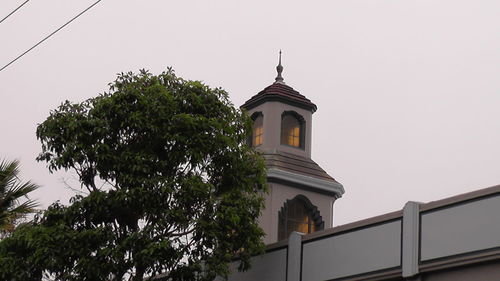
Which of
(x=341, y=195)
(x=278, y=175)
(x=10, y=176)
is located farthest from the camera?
(x=341, y=195)

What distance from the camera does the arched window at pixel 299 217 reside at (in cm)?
2686

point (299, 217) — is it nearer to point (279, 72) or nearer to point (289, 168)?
point (289, 168)

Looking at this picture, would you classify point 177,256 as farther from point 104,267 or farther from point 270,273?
point 270,273

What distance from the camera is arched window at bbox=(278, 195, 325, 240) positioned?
88.1 feet

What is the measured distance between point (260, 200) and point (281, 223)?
6.02 metres

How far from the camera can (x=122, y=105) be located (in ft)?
65.7

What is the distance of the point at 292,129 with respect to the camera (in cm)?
2842

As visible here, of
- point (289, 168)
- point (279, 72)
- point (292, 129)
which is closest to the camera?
point (289, 168)

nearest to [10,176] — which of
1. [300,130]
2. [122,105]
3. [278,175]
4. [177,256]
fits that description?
[122,105]

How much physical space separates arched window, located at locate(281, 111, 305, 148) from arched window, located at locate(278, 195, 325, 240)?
76.6 inches

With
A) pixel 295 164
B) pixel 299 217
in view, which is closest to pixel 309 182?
pixel 295 164

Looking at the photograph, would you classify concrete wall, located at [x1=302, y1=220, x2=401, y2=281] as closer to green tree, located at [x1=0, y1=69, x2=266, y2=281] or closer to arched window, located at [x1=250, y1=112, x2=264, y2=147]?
green tree, located at [x1=0, y1=69, x2=266, y2=281]

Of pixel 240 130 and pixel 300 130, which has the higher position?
pixel 300 130

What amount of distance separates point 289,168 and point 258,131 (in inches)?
74.6
